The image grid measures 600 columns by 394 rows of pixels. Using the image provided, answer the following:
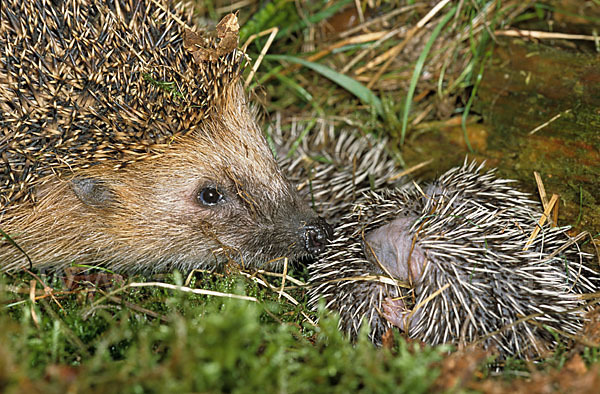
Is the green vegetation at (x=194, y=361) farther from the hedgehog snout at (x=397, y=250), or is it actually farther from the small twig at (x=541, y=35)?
the small twig at (x=541, y=35)

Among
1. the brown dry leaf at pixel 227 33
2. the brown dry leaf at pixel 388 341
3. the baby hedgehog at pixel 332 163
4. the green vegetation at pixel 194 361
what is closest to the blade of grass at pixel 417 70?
the baby hedgehog at pixel 332 163

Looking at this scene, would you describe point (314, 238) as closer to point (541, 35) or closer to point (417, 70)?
point (417, 70)

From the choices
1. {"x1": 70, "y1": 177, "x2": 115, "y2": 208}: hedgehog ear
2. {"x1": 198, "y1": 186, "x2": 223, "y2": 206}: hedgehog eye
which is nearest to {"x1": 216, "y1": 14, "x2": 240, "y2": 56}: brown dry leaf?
{"x1": 198, "y1": 186, "x2": 223, "y2": 206}: hedgehog eye

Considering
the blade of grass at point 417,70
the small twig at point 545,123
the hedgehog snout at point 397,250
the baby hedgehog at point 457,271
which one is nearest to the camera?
the baby hedgehog at point 457,271

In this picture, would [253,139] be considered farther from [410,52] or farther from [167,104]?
[410,52]

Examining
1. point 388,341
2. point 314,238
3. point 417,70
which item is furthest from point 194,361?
point 417,70

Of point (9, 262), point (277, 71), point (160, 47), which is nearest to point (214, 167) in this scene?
point (160, 47)
